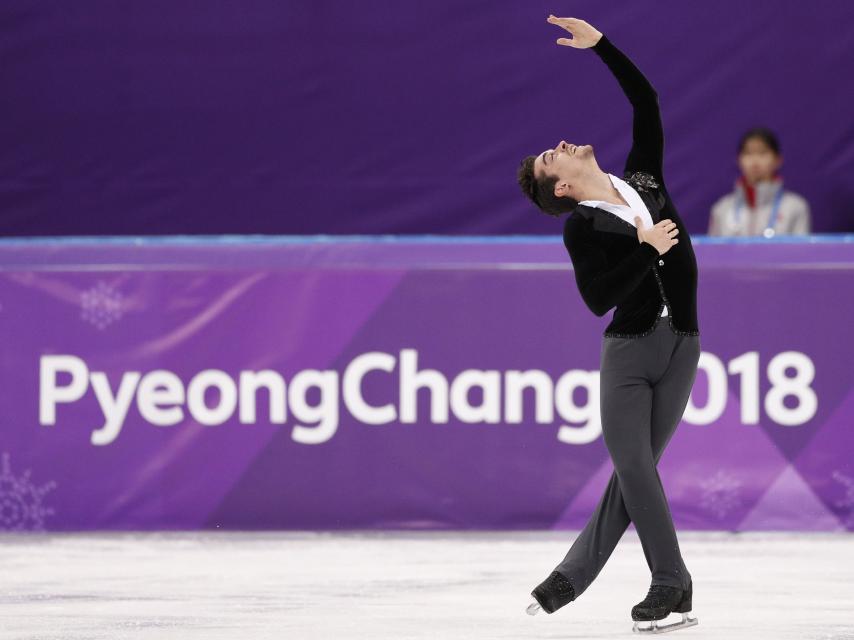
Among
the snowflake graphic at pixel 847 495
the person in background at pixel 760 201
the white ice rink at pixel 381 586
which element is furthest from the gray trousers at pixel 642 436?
the person in background at pixel 760 201

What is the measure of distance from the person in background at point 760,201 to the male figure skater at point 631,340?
321 cm

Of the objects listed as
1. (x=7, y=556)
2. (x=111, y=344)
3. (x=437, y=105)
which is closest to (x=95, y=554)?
(x=7, y=556)

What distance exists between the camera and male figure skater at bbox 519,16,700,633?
4559 mm

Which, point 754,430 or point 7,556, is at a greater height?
point 754,430

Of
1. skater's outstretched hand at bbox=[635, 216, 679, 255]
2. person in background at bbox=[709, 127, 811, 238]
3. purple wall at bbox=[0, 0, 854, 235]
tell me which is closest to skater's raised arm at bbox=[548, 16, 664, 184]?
skater's outstretched hand at bbox=[635, 216, 679, 255]

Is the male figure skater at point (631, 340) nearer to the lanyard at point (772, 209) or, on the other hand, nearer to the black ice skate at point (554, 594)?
the black ice skate at point (554, 594)

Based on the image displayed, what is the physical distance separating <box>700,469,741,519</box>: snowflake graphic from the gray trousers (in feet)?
6.73

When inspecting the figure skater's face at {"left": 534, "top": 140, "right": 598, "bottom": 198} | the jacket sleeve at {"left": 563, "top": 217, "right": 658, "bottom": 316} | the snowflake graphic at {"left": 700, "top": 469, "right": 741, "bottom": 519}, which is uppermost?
the figure skater's face at {"left": 534, "top": 140, "right": 598, "bottom": 198}

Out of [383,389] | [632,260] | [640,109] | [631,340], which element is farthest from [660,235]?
[383,389]

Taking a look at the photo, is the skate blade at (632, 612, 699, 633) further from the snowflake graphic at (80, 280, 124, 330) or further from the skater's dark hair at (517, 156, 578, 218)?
the snowflake graphic at (80, 280, 124, 330)

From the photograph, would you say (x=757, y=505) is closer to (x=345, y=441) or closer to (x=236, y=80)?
(x=345, y=441)

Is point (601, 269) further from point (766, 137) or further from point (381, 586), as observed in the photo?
point (766, 137)

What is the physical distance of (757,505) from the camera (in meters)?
6.67

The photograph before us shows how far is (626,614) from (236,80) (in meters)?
4.88
